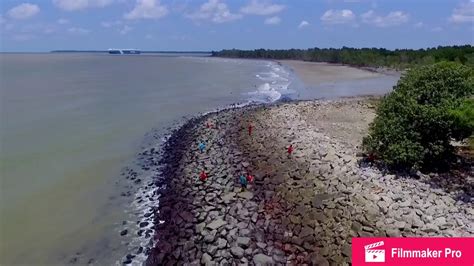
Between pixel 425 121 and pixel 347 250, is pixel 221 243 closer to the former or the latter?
pixel 347 250

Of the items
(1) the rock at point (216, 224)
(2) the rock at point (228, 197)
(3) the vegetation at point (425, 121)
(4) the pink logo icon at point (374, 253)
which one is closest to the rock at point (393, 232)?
(4) the pink logo icon at point (374, 253)

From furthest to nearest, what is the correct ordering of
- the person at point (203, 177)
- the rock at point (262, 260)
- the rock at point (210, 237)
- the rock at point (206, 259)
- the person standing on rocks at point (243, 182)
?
the person at point (203, 177)
the person standing on rocks at point (243, 182)
the rock at point (210, 237)
the rock at point (206, 259)
the rock at point (262, 260)

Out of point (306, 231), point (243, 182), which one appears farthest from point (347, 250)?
point (243, 182)

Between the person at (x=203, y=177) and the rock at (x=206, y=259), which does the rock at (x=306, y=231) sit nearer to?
the rock at (x=206, y=259)

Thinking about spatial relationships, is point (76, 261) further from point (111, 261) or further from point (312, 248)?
point (312, 248)

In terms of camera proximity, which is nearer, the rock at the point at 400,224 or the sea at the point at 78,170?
the rock at the point at 400,224

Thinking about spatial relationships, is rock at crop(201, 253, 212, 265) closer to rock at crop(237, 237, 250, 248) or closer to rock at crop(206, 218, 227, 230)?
rock at crop(237, 237, 250, 248)

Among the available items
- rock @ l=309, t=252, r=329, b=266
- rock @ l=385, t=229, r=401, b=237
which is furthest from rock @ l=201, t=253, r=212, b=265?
rock @ l=385, t=229, r=401, b=237
